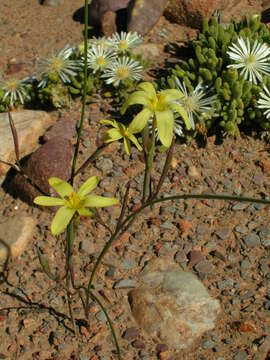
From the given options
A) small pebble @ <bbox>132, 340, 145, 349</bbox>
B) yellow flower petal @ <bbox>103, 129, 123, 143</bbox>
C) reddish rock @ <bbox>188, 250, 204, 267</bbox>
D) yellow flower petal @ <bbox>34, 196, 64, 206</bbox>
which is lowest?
small pebble @ <bbox>132, 340, 145, 349</bbox>

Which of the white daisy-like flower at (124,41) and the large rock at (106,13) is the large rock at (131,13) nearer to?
the large rock at (106,13)

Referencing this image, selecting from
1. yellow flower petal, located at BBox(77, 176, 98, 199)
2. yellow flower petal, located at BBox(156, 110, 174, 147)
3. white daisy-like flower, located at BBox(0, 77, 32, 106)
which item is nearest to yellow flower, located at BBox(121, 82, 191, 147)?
yellow flower petal, located at BBox(156, 110, 174, 147)

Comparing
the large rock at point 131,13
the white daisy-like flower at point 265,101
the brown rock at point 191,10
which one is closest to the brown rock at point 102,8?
the large rock at point 131,13

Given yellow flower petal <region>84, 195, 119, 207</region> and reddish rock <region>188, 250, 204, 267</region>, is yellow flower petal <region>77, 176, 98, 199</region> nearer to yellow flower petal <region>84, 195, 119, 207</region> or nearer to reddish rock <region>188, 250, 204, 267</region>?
yellow flower petal <region>84, 195, 119, 207</region>

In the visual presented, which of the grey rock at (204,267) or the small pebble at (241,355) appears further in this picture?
the grey rock at (204,267)

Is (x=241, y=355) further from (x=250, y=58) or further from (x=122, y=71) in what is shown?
(x=122, y=71)

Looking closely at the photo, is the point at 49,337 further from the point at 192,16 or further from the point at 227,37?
the point at 192,16
